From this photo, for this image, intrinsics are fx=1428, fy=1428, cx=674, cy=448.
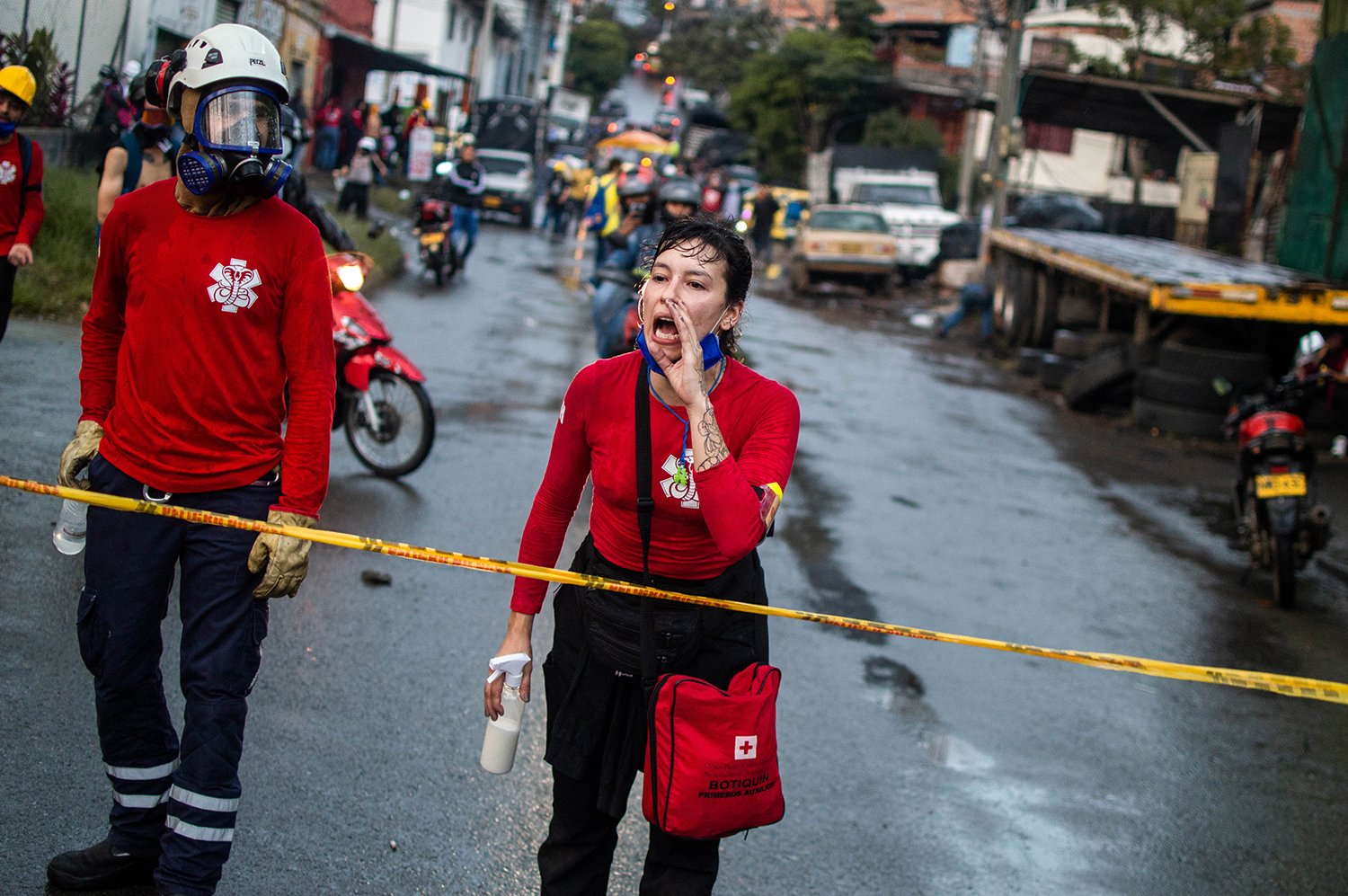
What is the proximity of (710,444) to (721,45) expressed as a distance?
7224 cm

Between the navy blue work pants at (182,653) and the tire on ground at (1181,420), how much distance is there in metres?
12.3

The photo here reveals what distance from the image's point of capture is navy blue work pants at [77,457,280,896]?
3.29 m

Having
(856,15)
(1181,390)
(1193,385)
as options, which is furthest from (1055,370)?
(856,15)

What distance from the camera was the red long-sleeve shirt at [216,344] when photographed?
3.34 m

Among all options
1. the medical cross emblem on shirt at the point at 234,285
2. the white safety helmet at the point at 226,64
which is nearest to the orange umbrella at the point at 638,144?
the white safety helmet at the point at 226,64

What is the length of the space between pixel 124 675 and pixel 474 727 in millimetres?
1817

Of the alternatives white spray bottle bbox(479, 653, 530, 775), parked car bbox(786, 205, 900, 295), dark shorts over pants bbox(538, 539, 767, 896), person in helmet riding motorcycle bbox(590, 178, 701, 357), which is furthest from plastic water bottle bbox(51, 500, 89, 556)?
parked car bbox(786, 205, 900, 295)

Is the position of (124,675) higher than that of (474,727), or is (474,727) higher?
(124,675)

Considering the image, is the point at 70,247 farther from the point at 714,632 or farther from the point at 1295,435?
the point at 714,632

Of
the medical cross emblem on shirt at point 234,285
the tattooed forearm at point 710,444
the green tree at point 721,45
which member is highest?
the green tree at point 721,45

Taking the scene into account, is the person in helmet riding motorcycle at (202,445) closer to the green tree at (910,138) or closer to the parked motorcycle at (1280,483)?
the parked motorcycle at (1280,483)

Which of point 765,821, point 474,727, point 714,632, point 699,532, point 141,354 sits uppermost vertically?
point 141,354

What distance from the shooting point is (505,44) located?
2667 inches

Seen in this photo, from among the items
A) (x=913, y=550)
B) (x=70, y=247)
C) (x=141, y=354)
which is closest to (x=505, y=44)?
(x=70, y=247)
